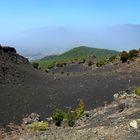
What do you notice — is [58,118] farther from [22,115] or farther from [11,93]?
[11,93]

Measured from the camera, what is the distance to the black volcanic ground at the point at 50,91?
33.5 m

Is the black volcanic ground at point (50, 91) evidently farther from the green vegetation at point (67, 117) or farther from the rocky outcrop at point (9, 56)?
the rocky outcrop at point (9, 56)

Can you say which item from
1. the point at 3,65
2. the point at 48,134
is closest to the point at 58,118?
the point at 48,134

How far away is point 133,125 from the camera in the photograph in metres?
17.8

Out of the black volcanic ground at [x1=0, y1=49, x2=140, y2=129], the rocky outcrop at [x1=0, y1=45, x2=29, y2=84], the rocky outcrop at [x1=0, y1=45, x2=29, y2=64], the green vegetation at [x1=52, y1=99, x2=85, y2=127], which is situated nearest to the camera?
the green vegetation at [x1=52, y1=99, x2=85, y2=127]

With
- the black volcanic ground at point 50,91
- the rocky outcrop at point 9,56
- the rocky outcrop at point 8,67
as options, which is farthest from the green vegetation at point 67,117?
the rocky outcrop at point 9,56

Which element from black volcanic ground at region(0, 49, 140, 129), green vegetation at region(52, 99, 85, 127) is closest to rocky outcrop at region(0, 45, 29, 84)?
black volcanic ground at region(0, 49, 140, 129)

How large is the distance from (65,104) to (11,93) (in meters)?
5.61

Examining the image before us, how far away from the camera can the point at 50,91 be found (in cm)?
4100

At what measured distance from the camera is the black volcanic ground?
3354 cm

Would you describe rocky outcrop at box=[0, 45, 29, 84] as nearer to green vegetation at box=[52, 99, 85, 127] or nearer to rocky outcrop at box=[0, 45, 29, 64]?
rocky outcrop at box=[0, 45, 29, 64]

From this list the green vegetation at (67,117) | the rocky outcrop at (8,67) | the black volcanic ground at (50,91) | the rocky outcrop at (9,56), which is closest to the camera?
the green vegetation at (67,117)

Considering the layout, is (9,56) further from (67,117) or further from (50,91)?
(67,117)

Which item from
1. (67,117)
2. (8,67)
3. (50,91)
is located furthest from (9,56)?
(67,117)
